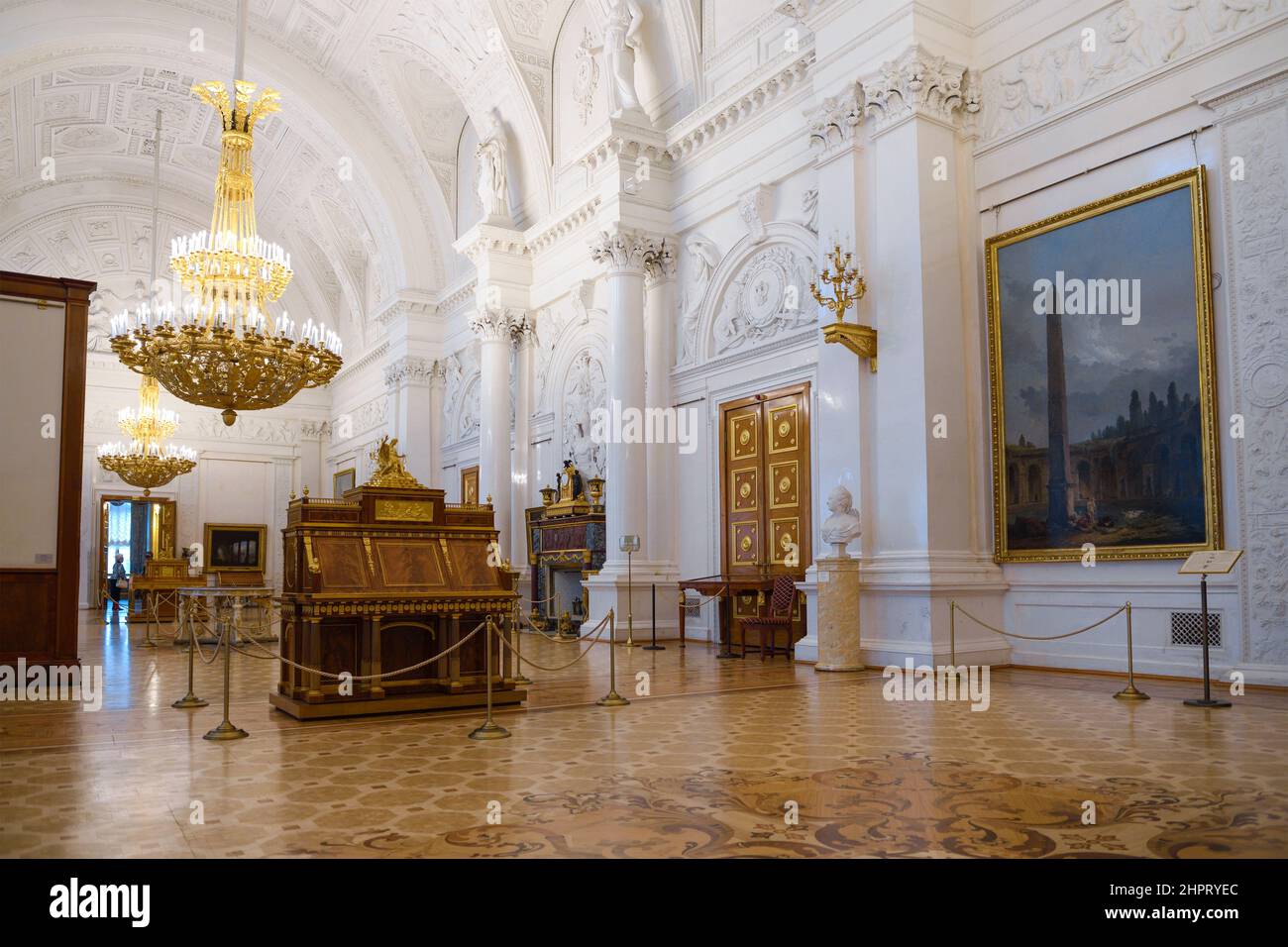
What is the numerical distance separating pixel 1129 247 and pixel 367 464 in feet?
66.9

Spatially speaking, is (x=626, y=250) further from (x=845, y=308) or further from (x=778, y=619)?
(x=778, y=619)

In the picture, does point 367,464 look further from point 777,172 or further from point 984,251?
point 984,251

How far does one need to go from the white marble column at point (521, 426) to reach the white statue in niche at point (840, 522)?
9211 millimetres

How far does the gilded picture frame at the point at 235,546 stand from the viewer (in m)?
27.4

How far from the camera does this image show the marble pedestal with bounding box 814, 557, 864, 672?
920 centimetres

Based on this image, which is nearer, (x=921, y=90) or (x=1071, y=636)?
(x=1071, y=636)

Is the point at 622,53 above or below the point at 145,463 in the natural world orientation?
above

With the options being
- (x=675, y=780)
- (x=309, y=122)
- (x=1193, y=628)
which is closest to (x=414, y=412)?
(x=309, y=122)

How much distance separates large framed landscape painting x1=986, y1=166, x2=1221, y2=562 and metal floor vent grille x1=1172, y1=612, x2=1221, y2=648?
20.1 inches

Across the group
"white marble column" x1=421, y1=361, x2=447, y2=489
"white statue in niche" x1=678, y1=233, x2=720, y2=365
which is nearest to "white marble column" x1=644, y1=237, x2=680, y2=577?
"white statue in niche" x1=678, y1=233, x2=720, y2=365

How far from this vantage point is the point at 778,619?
10.4 meters

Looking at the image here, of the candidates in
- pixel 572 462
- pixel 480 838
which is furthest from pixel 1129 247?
pixel 572 462

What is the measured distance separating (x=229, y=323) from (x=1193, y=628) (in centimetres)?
947

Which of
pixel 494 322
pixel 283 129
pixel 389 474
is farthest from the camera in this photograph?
pixel 283 129
